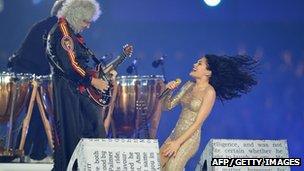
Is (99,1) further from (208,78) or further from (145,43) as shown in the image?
(208,78)

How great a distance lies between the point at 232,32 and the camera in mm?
4680

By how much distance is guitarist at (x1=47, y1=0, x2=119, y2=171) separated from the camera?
4.26 m

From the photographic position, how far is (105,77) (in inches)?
175

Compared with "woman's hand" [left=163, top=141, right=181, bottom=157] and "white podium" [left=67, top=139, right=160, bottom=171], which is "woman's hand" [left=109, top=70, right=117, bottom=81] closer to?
"woman's hand" [left=163, top=141, right=181, bottom=157]

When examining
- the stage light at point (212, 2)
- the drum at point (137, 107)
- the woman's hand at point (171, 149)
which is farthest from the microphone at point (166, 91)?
the stage light at point (212, 2)

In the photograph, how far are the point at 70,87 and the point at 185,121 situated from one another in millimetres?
1093

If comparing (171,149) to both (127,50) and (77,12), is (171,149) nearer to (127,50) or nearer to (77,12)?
(127,50)

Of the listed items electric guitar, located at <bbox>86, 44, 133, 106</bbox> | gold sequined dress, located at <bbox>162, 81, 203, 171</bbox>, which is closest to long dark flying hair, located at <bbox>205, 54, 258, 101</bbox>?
gold sequined dress, located at <bbox>162, 81, 203, 171</bbox>

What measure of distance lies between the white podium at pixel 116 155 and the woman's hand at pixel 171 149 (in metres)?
0.72

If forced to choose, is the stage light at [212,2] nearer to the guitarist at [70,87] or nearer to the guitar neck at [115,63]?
the guitar neck at [115,63]

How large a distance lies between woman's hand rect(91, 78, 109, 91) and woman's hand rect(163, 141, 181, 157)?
785mm

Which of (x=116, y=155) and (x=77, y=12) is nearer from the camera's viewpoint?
(x=116, y=155)

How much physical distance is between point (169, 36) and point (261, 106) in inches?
43.5

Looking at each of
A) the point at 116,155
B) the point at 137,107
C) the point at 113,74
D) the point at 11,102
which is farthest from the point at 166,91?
the point at 11,102
